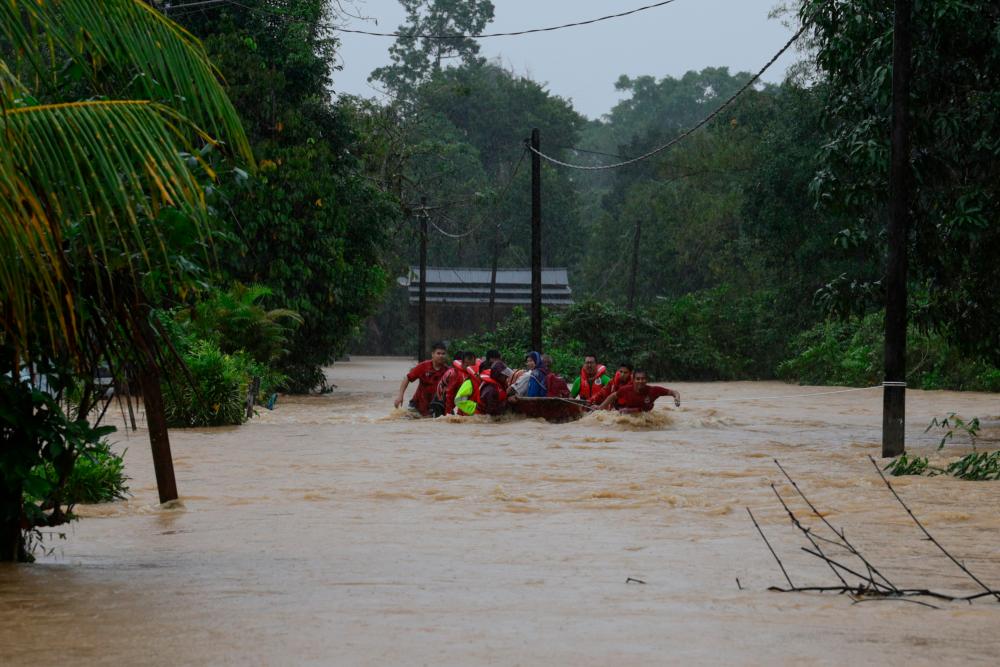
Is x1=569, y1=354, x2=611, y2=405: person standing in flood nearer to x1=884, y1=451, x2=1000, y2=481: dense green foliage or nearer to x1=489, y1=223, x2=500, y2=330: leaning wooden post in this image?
x1=884, y1=451, x2=1000, y2=481: dense green foliage

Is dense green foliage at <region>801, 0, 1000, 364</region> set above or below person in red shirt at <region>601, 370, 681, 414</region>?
above

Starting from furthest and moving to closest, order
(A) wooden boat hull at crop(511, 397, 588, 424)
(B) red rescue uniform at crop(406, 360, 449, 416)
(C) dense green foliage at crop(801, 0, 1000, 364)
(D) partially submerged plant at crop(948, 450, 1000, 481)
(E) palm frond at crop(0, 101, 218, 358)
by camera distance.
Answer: (B) red rescue uniform at crop(406, 360, 449, 416)
(A) wooden boat hull at crop(511, 397, 588, 424)
(C) dense green foliage at crop(801, 0, 1000, 364)
(D) partially submerged plant at crop(948, 450, 1000, 481)
(E) palm frond at crop(0, 101, 218, 358)

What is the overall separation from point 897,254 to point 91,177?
12062 mm

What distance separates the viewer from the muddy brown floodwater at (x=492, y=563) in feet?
20.4

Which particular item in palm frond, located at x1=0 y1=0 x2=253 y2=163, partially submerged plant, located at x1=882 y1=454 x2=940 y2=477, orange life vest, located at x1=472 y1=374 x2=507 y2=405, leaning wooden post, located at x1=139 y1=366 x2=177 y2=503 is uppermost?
palm frond, located at x1=0 y1=0 x2=253 y2=163

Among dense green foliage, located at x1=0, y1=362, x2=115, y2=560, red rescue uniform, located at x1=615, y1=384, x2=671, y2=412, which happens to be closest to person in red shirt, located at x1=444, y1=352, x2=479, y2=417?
red rescue uniform, located at x1=615, y1=384, x2=671, y2=412

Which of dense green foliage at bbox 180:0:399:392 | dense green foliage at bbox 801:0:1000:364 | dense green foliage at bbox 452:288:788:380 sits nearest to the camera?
dense green foliage at bbox 801:0:1000:364

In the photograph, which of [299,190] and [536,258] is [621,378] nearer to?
[536,258]

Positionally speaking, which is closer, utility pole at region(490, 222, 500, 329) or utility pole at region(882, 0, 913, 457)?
utility pole at region(882, 0, 913, 457)

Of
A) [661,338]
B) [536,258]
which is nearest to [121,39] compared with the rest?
[536,258]

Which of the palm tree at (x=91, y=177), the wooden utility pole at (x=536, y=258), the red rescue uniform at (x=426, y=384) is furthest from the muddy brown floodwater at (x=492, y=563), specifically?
the wooden utility pole at (x=536, y=258)

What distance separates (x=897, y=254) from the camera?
16281 millimetres

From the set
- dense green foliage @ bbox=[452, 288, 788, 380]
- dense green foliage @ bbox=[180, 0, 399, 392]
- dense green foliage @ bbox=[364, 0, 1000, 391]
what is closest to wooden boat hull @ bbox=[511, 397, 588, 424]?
dense green foliage @ bbox=[364, 0, 1000, 391]

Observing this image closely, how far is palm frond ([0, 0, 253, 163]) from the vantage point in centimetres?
602
